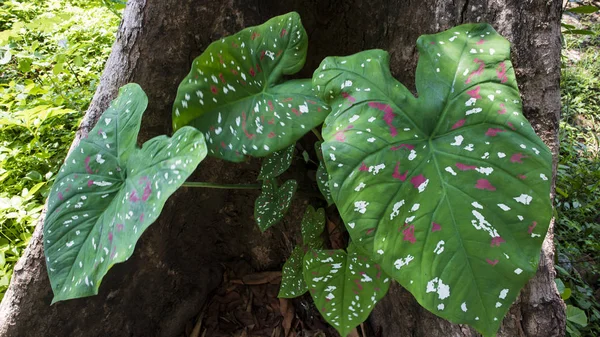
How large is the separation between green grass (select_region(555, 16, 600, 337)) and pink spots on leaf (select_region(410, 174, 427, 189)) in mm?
913

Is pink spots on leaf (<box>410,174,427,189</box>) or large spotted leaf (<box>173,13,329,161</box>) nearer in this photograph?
pink spots on leaf (<box>410,174,427,189</box>)

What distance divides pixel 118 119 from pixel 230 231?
910mm

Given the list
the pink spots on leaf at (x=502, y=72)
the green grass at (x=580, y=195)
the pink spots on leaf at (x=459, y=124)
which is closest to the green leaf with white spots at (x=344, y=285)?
the pink spots on leaf at (x=459, y=124)

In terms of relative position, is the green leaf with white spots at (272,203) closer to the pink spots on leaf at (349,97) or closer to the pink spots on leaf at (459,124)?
the pink spots on leaf at (349,97)

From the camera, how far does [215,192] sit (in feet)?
5.66

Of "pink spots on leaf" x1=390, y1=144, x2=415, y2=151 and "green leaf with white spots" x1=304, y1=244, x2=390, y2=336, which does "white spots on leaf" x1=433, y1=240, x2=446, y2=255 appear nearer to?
"pink spots on leaf" x1=390, y1=144, x2=415, y2=151

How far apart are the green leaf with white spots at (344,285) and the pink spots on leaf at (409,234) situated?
0.39m

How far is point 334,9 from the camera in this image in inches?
57.8

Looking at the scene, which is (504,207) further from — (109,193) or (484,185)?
(109,193)

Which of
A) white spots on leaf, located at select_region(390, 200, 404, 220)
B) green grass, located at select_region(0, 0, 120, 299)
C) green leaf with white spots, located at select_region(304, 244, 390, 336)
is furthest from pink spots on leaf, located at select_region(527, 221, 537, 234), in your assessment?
green grass, located at select_region(0, 0, 120, 299)

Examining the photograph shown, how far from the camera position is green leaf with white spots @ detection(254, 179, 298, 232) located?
134 cm

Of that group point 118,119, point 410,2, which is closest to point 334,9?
point 410,2

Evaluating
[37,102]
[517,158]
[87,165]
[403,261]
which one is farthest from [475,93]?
[37,102]

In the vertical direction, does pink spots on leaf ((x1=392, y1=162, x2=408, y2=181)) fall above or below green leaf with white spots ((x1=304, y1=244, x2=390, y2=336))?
above
